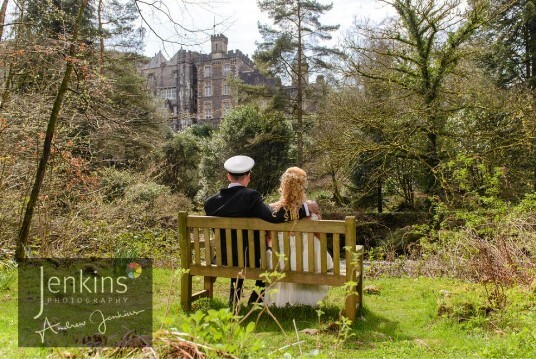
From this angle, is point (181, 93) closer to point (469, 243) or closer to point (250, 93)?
point (250, 93)

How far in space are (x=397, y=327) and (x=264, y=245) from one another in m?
1.39

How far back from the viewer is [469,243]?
6.95m

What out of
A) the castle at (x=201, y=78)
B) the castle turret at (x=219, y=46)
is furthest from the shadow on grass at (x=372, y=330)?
the castle turret at (x=219, y=46)

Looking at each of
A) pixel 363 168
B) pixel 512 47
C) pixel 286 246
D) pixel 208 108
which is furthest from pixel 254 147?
pixel 208 108

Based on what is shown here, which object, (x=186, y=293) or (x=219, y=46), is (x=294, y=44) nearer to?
(x=186, y=293)

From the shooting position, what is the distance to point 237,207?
15.5 feet

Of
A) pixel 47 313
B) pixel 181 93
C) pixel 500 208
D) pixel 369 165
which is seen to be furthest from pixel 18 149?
pixel 181 93

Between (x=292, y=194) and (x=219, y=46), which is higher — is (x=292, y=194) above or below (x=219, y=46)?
below

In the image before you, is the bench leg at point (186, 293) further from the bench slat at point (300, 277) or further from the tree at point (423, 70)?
the tree at point (423, 70)

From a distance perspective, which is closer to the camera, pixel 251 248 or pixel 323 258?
pixel 323 258

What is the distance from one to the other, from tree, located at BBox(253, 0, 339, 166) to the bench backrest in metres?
20.9

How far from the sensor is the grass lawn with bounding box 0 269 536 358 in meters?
3.17

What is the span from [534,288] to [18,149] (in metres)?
6.69

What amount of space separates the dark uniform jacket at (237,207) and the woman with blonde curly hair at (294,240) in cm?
14
